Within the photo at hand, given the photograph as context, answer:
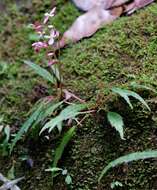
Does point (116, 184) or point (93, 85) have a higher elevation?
point (93, 85)

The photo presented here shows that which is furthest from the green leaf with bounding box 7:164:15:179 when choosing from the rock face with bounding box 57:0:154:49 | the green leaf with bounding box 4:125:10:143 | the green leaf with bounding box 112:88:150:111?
the rock face with bounding box 57:0:154:49

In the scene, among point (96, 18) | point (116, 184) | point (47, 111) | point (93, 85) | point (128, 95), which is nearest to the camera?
point (116, 184)

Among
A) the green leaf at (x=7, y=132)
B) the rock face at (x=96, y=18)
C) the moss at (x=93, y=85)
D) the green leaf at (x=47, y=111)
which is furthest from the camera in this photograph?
the rock face at (x=96, y=18)

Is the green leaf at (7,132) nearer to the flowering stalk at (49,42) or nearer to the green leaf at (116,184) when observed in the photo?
the flowering stalk at (49,42)

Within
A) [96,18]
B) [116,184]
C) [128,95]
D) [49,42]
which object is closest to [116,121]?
[128,95]

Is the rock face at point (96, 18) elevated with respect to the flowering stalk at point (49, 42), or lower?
lower

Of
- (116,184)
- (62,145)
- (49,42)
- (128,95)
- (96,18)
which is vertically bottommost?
(116,184)

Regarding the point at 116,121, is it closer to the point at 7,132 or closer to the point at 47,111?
the point at 47,111

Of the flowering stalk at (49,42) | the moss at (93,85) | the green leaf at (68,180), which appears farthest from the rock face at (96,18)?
the green leaf at (68,180)

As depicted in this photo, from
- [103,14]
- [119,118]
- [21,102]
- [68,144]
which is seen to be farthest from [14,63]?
[119,118]
